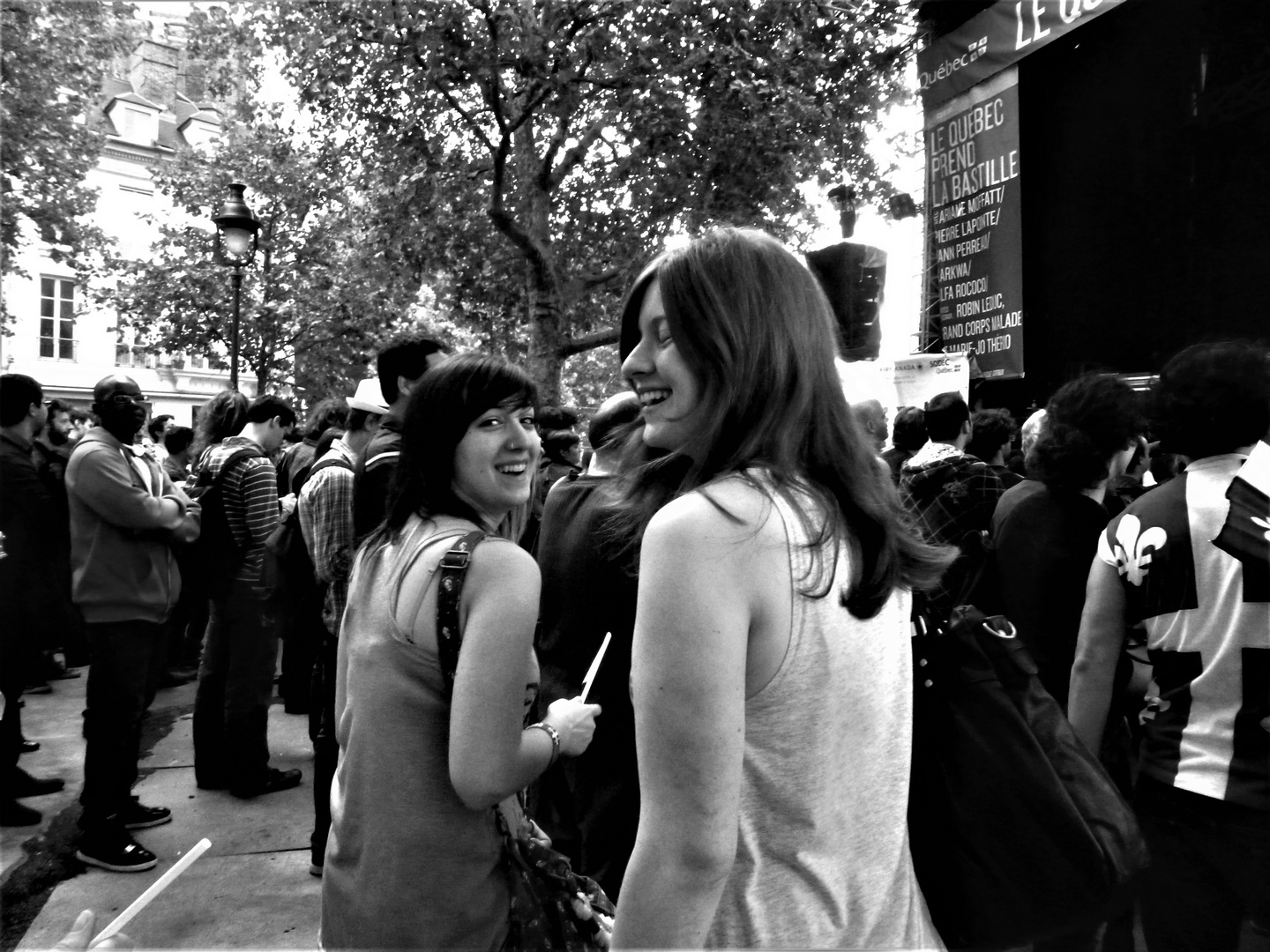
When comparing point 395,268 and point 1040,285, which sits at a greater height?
point 395,268

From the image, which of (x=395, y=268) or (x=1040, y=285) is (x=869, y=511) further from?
(x=395, y=268)

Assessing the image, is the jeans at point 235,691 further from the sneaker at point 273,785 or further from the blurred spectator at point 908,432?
the blurred spectator at point 908,432

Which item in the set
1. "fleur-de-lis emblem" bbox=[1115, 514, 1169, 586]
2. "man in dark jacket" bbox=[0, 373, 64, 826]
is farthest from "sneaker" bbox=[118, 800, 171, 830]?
"fleur-de-lis emblem" bbox=[1115, 514, 1169, 586]

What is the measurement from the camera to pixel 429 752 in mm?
1639

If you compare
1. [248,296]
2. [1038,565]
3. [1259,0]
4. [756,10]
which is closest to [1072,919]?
[1038,565]

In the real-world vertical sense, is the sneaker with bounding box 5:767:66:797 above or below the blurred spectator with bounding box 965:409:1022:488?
below

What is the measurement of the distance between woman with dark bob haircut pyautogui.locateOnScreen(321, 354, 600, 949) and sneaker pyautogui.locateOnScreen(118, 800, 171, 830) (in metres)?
3.37

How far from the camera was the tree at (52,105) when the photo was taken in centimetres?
1240

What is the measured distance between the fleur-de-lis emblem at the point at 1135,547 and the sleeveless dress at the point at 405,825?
162cm

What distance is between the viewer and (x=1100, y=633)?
2.54m

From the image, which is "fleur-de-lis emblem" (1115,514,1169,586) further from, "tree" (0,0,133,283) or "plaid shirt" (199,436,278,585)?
"tree" (0,0,133,283)

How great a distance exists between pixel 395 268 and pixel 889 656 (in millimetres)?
12955

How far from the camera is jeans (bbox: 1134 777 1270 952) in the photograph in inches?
84.2

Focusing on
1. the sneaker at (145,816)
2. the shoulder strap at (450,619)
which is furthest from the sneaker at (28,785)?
the shoulder strap at (450,619)
